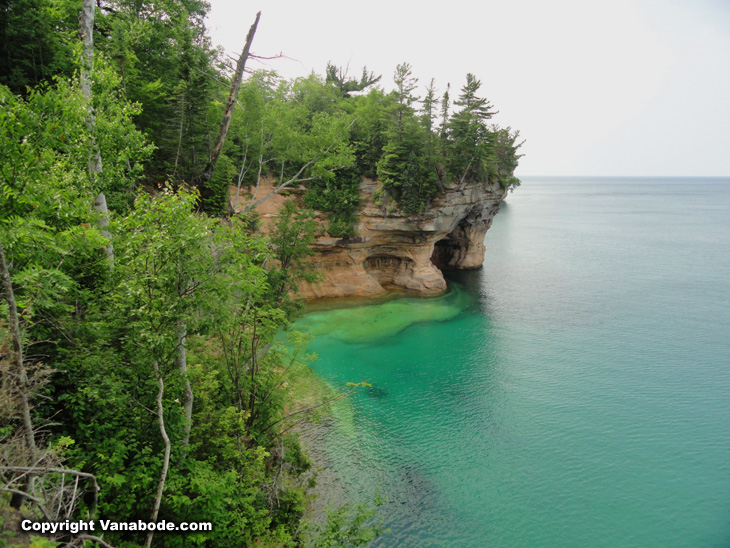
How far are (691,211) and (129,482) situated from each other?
123 metres

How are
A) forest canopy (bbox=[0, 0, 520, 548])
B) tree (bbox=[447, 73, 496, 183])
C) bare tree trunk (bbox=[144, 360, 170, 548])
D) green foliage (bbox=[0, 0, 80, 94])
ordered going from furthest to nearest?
tree (bbox=[447, 73, 496, 183]), green foliage (bbox=[0, 0, 80, 94]), bare tree trunk (bbox=[144, 360, 170, 548]), forest canopy (bbox=[0, 0, 520, 548])

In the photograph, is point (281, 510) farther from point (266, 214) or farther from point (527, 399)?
point (266, 214)

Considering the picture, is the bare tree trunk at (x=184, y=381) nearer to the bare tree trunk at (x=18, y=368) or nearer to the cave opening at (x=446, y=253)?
the bare tree trunk at (x=18, y=368)

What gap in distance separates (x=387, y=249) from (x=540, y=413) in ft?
62.3

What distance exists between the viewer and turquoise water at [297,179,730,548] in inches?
499

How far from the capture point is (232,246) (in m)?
7.77

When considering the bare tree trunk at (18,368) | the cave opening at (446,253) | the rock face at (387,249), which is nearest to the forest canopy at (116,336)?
the bare tree trunk at (18,368)

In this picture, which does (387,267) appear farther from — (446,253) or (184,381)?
(184,381)

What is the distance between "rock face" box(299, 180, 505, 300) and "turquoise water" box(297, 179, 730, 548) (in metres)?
3.01

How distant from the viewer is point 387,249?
3388 cm

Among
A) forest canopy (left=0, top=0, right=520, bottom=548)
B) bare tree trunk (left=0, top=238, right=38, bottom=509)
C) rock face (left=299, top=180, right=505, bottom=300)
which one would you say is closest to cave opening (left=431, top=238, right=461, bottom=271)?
rock face (left=299, top=180, right=505, bottom=300)

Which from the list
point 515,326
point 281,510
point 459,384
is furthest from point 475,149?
point 281,510

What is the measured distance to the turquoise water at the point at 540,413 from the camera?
1267cm

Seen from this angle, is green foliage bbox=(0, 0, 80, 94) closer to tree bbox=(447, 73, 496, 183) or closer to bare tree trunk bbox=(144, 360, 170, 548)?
bare tree trunk bbox=(144, 360, 170, 548)
